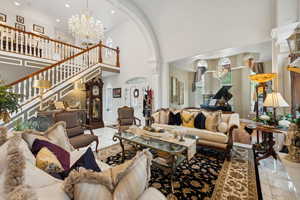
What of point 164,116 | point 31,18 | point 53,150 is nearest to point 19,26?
point 31,18

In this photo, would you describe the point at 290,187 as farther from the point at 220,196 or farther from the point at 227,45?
the point at 227,45

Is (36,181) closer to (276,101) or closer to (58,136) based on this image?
(58,136)

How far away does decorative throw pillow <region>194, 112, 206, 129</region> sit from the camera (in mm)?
3344

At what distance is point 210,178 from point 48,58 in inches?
256

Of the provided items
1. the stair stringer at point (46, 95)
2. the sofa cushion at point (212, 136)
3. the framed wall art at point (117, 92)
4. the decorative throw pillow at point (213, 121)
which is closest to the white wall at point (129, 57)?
the framed wall art at point (117, 92)

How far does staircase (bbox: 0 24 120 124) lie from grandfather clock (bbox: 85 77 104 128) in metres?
0.52

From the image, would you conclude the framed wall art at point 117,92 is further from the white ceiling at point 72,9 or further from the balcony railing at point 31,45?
the white ceiling at point 72,9

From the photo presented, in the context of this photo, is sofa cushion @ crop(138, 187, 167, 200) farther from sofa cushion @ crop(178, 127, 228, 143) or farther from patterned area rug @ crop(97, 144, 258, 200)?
sofa cushion @ crop(178, 127, 228, 143)

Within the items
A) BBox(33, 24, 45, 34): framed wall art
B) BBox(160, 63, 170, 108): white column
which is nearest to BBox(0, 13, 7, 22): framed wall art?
BBox(33, 24, 45, 34): framed wall art

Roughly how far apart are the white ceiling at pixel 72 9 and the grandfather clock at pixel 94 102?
3.01 m

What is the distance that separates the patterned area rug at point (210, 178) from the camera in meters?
1.71

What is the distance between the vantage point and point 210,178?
204cm

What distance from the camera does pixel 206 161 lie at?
259 cm

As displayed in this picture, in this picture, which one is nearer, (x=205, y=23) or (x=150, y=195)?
(x=150, y=195)
